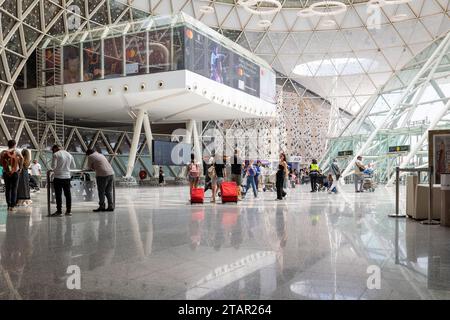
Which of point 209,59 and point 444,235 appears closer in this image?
point 444,235

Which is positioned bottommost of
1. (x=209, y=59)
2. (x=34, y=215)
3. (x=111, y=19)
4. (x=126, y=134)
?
(x=34, y=215)

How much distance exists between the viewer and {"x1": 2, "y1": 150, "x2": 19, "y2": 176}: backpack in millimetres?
12297

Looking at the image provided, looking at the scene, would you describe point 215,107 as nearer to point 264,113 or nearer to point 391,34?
point 264,113

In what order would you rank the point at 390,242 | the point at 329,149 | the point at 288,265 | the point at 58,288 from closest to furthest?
the point at 58,288, the point at 288,265, the point at 390,242, the point at 329,149

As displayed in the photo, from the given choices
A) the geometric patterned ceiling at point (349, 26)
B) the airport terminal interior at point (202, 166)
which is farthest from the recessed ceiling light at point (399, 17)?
the airport terminal interior at point (202, 166)

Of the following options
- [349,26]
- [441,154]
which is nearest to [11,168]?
[441,154]

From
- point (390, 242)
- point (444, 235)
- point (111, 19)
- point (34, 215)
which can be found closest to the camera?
point (390, 242)

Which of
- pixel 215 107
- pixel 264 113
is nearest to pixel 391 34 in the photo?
pixel 264 113

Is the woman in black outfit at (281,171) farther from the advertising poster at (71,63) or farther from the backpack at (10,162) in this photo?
the advertising poster at (71,63)

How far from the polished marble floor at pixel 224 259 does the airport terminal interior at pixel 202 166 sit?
0.03m

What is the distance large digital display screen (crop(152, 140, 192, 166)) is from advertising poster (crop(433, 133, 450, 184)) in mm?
25408
